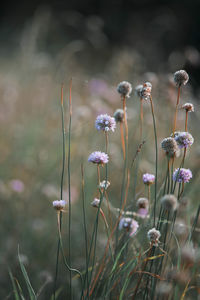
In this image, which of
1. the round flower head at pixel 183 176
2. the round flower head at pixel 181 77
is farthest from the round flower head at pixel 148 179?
the round flower head at pixel 181 77

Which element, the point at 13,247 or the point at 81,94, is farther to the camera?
the point at 81,94

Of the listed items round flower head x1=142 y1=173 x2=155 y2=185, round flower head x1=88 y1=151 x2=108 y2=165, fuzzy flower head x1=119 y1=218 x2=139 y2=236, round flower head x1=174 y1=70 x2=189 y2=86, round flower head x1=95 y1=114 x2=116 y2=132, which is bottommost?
fuzzy flower head x1=119 y1=218 x2=139 y2=236

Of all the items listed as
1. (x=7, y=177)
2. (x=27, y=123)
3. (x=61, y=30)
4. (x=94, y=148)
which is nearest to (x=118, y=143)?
(x=94, y=148)

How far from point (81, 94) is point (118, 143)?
2.31 ft

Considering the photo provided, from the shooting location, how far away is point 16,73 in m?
3.59

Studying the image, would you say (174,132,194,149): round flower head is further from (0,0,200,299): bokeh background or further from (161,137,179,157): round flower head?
(0,0,200,299): bokeh background

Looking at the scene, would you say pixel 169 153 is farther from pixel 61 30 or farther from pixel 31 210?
pixel 61 30

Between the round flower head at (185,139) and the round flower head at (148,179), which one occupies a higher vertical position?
the round flower head at (185,139)

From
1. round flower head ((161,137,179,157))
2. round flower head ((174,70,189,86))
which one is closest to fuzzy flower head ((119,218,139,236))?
round flower head ((161,137,179,157))

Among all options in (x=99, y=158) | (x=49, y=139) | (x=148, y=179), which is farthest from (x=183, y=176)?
(x=49, y=139)

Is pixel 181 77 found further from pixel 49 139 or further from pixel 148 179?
pixel 49 139

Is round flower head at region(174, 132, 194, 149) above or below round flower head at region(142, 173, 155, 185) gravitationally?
above

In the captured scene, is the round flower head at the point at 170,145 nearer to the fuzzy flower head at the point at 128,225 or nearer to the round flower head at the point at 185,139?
the round flower head at the point at 185,139

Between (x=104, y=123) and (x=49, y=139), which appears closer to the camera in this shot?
(x=104, y=123)
